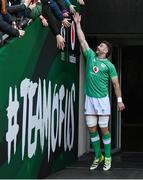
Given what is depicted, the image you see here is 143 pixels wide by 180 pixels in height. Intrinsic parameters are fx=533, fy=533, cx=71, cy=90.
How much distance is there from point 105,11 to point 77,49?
0.84 meters

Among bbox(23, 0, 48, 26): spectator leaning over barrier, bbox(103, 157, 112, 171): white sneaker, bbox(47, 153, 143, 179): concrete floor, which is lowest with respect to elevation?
bbox(47, 153, 143, 179): concrete floor

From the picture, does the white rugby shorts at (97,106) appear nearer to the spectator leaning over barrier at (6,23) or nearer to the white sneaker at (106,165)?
the white sneaker at (106,165)

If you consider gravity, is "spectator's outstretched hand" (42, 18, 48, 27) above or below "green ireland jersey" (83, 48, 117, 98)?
above

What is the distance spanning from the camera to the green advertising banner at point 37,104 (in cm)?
597

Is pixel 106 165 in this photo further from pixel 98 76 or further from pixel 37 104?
pixel 37 104

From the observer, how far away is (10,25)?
5945 millimetres

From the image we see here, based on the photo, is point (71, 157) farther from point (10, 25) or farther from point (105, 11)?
point (10, 25)

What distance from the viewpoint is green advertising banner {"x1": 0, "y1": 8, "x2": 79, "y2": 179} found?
5973mm

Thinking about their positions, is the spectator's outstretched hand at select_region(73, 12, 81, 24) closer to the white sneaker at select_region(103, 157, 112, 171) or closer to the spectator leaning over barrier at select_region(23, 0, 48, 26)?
the spectator leaning over barrier at select_region(23, 0, 48, 26)

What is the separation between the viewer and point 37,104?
6.95m

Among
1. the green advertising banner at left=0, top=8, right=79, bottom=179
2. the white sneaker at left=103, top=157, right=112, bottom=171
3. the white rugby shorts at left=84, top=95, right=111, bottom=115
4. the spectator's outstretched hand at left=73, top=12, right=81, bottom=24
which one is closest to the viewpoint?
the green advertising banner at left=0, top=8, right=79, bottom=179

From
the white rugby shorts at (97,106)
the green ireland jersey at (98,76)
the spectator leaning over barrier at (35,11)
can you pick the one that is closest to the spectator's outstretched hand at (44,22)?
the spectator leaning over barrier at (35,11)

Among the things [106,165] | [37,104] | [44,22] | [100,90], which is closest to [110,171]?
[106,165]

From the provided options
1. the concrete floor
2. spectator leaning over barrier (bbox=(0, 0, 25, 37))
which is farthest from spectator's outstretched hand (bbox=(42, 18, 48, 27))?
the concrete floor
